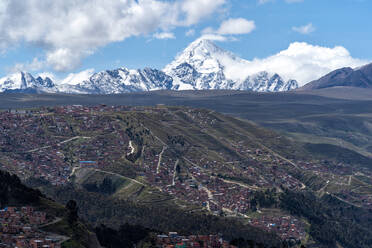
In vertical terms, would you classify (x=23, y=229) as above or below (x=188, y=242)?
above

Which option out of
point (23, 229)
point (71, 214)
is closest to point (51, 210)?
point (71, 214)

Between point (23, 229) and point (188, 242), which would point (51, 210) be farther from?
point (188, 242)

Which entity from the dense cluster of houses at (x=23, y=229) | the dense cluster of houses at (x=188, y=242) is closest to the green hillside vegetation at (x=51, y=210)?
the dense cluster of houses at (x=23, y=229)

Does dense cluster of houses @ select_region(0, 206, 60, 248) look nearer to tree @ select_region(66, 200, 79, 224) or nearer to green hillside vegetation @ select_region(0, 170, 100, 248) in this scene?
green hillside vegetation @ select_region(0, 170, 100, 248)

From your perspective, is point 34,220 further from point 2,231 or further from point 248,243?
point 248,243

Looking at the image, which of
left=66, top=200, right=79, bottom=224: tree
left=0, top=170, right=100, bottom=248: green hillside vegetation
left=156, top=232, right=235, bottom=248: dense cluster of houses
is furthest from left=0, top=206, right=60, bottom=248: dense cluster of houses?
left=156, top=232, right=235, bottom=248: dense cluster of houses

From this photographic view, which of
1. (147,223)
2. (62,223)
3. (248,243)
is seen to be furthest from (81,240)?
(147,223)
